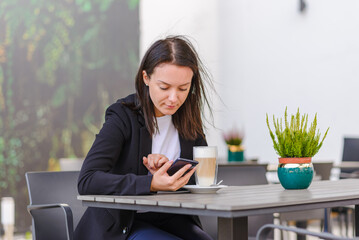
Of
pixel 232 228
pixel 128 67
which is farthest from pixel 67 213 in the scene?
pixel 128 67

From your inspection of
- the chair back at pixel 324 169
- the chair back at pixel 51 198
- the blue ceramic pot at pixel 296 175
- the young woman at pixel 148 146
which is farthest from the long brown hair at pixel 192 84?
the chair back at pixel 324 169

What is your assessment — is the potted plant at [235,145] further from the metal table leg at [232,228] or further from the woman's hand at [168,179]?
the metal table leg at [232,228]

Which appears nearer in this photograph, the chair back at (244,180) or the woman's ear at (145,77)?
the woman's ear at (145,77)

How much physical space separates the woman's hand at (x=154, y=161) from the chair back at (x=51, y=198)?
58 cm

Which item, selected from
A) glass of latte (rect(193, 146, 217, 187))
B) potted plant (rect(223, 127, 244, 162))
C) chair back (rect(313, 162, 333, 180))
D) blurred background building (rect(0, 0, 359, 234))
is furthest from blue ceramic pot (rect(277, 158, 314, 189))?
blurred background building (rect(0, 0, 359, 234))

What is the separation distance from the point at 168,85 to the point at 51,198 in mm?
820

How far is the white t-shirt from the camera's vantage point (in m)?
1.99

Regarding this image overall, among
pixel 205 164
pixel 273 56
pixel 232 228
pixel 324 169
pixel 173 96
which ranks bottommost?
pixel 324 169

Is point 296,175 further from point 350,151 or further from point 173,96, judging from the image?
point 350,151

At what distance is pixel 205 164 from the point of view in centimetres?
177

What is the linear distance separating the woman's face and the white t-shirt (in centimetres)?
15

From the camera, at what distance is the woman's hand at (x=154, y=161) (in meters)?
1.81

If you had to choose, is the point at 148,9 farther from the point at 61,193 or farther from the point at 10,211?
the point at 61,193

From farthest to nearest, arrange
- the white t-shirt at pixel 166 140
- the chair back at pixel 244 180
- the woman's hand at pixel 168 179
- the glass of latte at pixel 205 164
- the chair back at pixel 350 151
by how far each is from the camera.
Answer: the chair back at pixel 350 151, the chair back at pixel 244 180, the white t-shirt at pixel 166 140, the glass of latte at pixel 205 164, the woman's hand at pixel 168 179
